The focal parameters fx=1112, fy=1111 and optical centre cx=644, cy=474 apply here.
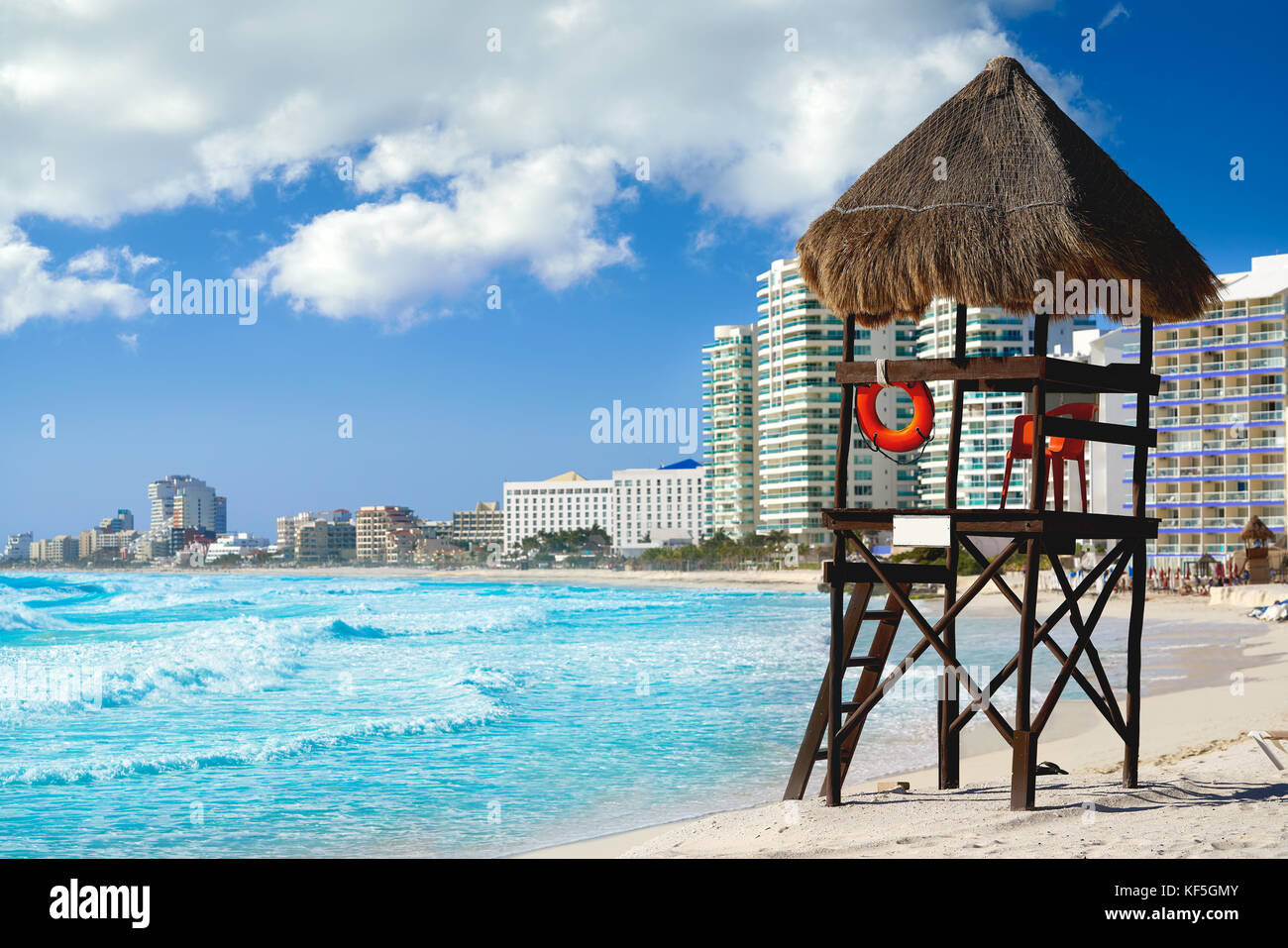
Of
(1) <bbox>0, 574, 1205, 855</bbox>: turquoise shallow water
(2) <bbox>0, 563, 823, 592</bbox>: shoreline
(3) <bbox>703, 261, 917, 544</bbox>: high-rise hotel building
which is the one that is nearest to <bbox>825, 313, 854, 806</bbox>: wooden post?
(1) <bbox>0, 574, 1205, 855</bbox>: turquoise shallow water

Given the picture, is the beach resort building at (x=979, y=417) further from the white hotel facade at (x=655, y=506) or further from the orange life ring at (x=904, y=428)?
the orange life ring at (x=904, y=428)

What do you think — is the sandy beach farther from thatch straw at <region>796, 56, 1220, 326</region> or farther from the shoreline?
the shoreline

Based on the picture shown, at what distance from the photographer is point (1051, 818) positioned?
6.62 m

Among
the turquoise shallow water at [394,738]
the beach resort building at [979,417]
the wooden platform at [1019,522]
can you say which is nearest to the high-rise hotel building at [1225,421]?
the beach resort building at [979,417]

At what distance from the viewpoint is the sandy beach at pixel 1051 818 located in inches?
236

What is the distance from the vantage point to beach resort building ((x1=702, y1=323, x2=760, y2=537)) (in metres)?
132

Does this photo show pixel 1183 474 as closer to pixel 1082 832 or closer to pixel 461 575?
pixel 1082 832

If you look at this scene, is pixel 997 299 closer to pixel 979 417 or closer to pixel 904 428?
pixel 904 428

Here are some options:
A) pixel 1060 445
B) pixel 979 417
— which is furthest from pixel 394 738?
pixel 979 417

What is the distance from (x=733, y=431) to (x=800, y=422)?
629 inches

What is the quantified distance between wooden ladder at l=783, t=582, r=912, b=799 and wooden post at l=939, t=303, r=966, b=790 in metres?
0.36
